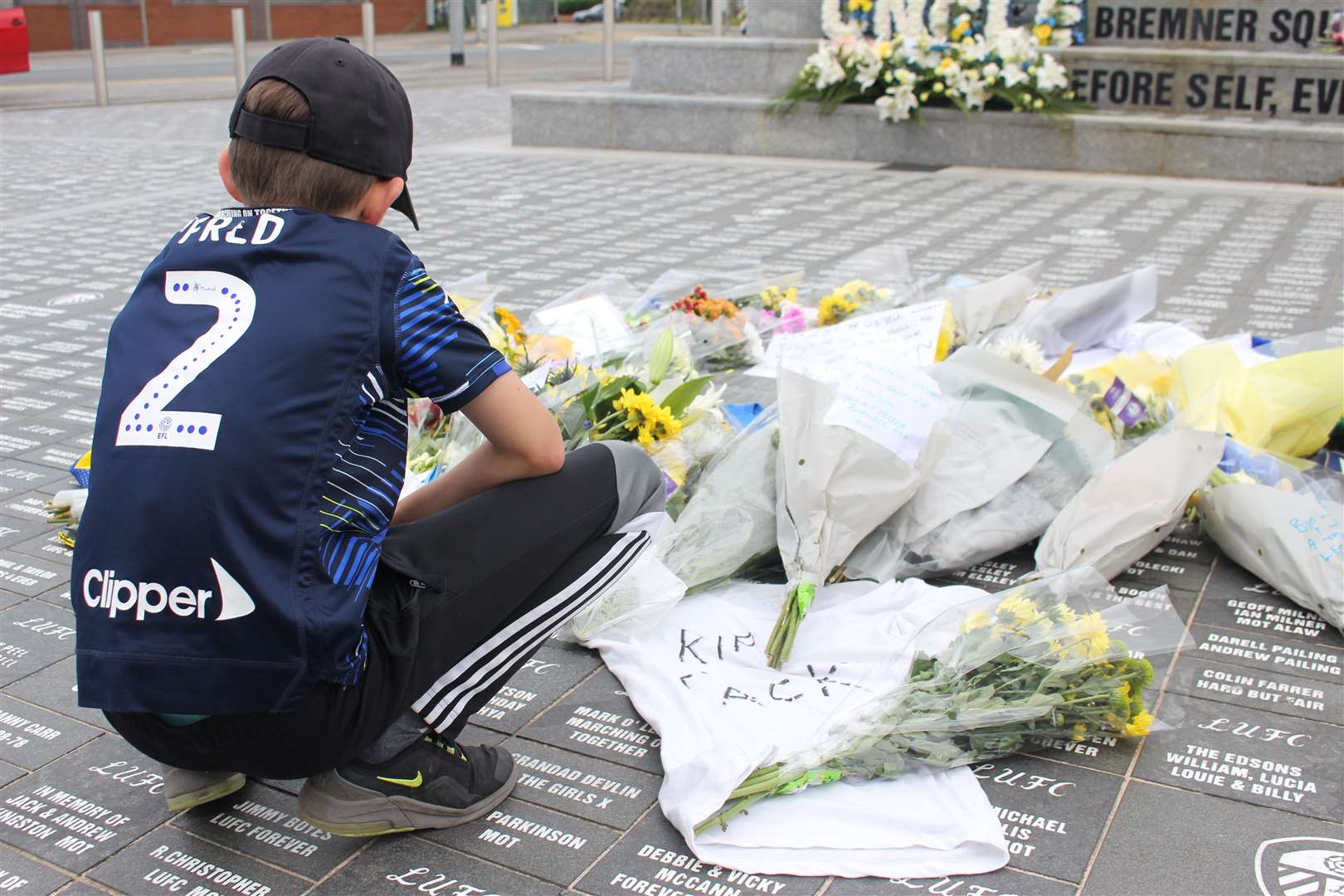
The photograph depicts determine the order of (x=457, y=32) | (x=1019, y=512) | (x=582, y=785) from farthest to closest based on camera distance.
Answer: (x=457, y=32) < (x=1019, y=512) < (x=582, y=785)

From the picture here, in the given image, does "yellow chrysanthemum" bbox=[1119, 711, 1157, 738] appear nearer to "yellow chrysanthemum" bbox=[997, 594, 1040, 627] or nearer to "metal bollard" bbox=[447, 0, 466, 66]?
"yellow chrysanthemum" bbox=[997, 594, 1040, 627]

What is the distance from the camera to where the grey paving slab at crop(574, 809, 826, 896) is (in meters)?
2.05

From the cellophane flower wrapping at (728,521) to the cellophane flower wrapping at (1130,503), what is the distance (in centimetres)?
64

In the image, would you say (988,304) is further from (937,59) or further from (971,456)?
(937,59)

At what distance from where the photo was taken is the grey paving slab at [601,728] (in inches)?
96.3

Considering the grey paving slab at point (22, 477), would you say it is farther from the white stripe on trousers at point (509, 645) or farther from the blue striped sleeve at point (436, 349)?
the blue striped sleeve at point (436, 349)

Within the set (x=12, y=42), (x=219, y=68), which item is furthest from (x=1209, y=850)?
(x=219, y=68)

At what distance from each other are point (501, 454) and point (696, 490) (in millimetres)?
1143

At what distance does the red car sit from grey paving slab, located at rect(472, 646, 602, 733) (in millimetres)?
14076

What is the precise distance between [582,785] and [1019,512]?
1374 mm

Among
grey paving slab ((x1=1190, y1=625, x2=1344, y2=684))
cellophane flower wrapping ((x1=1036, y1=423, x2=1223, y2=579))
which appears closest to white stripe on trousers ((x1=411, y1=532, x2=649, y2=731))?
cellophane flower wrapping ((x1=1036, y1=423, x2=1223, y2=579))

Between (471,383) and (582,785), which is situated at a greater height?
(471,383)

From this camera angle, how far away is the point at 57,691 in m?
2.67

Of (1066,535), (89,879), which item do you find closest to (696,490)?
(1066,535)
